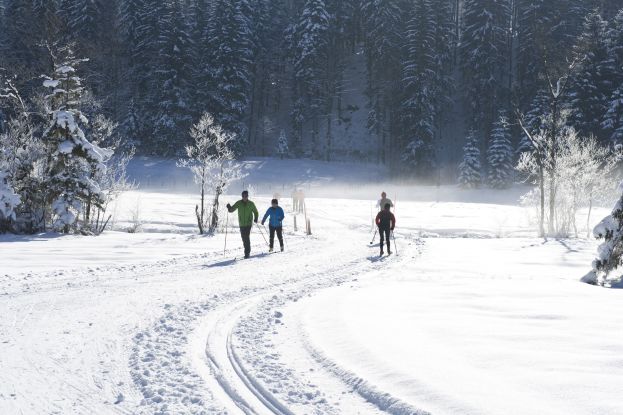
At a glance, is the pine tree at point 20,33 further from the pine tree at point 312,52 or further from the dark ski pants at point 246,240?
the dark ski pants at point 246,240

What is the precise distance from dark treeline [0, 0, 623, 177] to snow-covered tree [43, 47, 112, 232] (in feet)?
107

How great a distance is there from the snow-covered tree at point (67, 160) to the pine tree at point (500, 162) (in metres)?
37.6

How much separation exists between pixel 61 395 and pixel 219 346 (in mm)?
1898

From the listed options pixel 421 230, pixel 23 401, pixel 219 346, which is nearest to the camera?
pixel 23 401

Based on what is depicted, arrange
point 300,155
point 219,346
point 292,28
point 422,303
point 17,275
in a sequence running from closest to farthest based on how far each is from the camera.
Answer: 1. point 219,346
2. point 422,303
3. point 17,275
4. point 300,155
5. point 292,28

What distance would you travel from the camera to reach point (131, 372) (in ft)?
16.9

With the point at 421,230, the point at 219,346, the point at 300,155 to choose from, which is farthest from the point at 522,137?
the point at 219,346

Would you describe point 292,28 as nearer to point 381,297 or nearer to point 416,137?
point 416,137

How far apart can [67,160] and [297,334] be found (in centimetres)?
1514

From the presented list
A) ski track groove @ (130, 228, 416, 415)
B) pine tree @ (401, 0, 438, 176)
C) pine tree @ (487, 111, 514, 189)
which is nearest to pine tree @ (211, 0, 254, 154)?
pine tree @ (401, 0, 438, 176)

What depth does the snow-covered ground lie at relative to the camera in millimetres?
4438

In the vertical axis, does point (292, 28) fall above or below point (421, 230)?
above

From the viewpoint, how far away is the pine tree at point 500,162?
4656cm

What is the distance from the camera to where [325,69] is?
5994 centimetres
